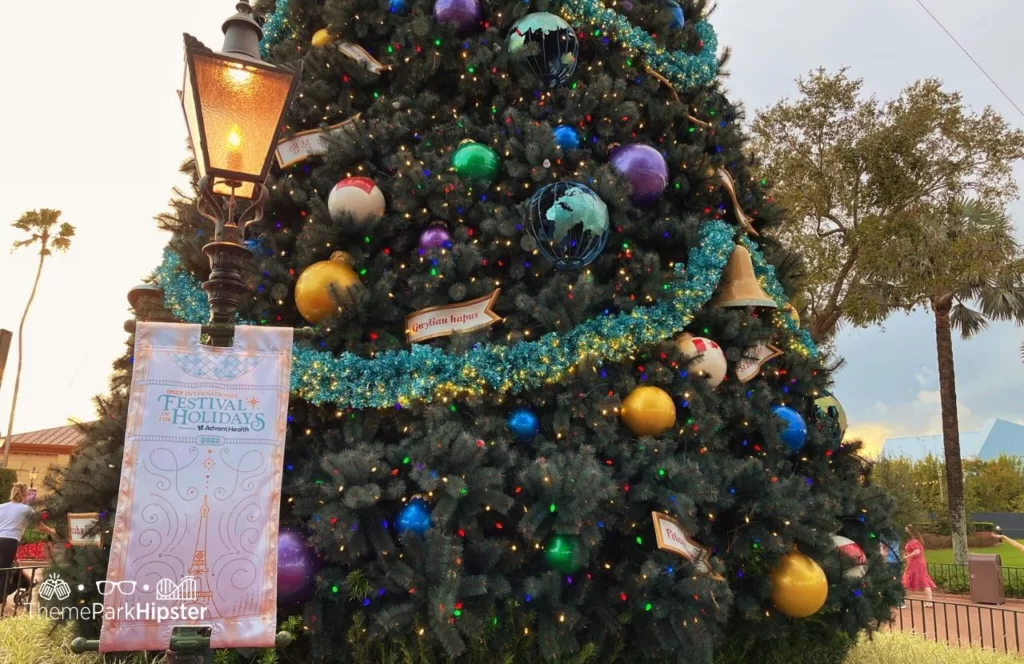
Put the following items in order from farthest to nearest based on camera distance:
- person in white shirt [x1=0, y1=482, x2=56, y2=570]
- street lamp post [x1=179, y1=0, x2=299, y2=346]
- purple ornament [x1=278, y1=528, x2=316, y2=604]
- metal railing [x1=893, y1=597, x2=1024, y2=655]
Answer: metal railing [x1=893, y1=597, x2=1024, y2=655], person in white shirt [x1=0, y1=482, x2=56, y2=570], purple ornament [x1=278, y1=528, x2=316, y2=604], street lamp post [x1=179, y1=0, x2=299, y2=346]

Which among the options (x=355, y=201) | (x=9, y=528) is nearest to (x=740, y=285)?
(x=355, y=201)

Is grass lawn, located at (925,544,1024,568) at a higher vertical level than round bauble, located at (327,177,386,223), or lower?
lower

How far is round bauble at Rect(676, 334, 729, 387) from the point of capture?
17.0 ft

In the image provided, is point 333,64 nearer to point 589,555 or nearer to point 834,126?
point 589,555

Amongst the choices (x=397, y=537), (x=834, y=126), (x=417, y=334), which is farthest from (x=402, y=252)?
→ (x=834, y=126)

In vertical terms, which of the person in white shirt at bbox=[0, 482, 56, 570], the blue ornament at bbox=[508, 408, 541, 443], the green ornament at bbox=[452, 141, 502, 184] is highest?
the green ornament at bbox=[452, 141, 502, 184]

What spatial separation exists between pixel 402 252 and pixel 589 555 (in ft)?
9.58

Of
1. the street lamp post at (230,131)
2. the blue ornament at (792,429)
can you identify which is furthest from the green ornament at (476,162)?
the blue ornament at (792,429)

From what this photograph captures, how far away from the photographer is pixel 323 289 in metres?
5.12

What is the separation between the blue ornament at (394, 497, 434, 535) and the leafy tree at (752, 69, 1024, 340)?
11.7 meters

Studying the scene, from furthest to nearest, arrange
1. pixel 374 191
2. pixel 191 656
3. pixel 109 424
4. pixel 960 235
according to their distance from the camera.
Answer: pixel 960 235 → pixel 374 191 → pixel 109 424 → pixel 191 656

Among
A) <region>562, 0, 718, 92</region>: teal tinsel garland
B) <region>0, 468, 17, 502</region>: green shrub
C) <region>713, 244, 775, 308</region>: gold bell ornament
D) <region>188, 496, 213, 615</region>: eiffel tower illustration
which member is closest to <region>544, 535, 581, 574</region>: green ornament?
<region>188, 496, 213, 615</region>: eiffel tower illustration

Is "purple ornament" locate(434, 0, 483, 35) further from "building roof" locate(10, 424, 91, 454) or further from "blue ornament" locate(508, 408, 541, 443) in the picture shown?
"building roof" locate(10, 424, 91, 454)

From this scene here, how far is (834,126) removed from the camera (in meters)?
14.9
